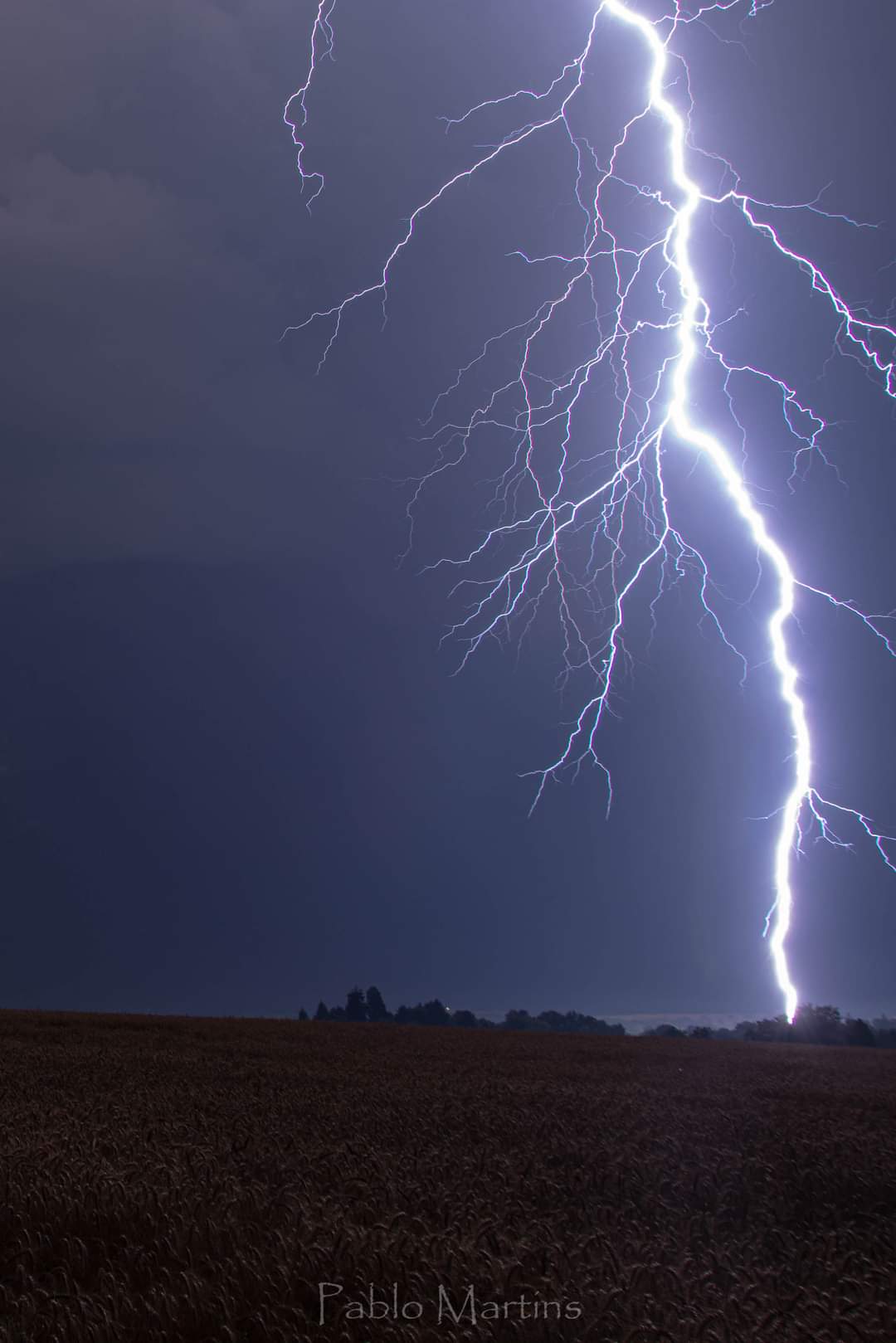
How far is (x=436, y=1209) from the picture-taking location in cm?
435

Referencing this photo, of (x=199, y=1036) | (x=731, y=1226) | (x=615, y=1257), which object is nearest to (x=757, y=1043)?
(x=199, y=1036)

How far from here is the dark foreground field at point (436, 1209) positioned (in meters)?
3.07

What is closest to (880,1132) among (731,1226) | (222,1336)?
(731,1226)

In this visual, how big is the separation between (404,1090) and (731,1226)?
4842 millimetres

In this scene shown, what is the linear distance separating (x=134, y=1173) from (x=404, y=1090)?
188 inches

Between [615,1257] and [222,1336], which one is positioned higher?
[615,1257]

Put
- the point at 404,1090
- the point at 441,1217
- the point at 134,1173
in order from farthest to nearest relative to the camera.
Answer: the point at 404,1090, the point at 134,1173, the point at 441,1217

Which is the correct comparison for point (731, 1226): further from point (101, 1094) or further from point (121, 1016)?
point (121, 1016)

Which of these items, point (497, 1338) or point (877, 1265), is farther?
point (877, 1265)

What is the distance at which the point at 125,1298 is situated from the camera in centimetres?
316

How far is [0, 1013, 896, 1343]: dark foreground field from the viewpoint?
3.07 metres

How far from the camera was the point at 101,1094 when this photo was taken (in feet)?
27.5

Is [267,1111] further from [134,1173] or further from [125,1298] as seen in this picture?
[125,1298]

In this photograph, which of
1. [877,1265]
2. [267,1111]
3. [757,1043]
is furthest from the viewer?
[757,1043]
